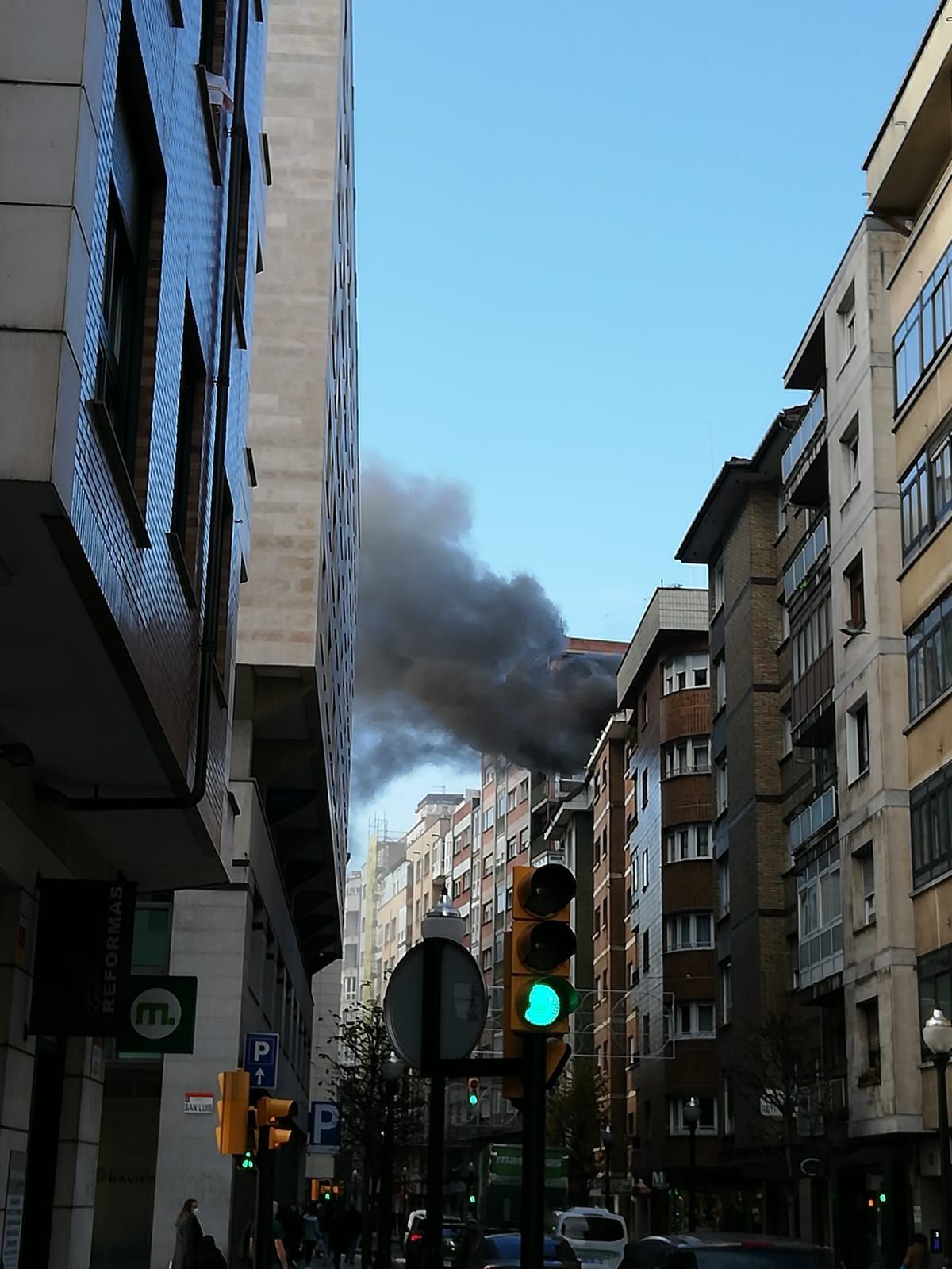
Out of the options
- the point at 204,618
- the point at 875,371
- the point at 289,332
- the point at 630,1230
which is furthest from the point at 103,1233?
the point at 630,1230

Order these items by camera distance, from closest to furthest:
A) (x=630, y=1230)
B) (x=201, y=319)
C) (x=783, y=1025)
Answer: (x=201, y=319) → (x=783, y=1025) → (x=630, y=1230)

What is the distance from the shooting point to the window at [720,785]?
2172 inches

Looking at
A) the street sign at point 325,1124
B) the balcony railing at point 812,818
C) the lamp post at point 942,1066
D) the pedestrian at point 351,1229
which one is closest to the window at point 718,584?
the balcony railing at point 812,818

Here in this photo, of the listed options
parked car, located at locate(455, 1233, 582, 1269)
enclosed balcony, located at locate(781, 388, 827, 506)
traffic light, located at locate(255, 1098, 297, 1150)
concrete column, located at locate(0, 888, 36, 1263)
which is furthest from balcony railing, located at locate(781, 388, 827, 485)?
concrete column, located at locate(0, 888, 36, 1263)

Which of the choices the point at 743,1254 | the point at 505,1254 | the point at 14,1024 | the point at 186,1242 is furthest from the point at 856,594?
the point at 14,1024

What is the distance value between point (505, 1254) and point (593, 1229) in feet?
60.4

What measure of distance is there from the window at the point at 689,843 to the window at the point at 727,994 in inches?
350

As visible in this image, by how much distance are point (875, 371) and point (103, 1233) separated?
71.1 ft

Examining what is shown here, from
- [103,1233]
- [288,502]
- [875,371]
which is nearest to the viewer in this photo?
[103,1233]

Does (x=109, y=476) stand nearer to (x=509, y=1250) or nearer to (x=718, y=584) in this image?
(x=509, y=1250)

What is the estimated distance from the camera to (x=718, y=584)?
5600 cm

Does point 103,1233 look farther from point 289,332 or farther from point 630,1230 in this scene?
point 630,1230

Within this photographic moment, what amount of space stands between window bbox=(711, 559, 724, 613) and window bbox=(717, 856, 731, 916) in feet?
25.1

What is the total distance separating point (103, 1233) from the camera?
2983 cm
